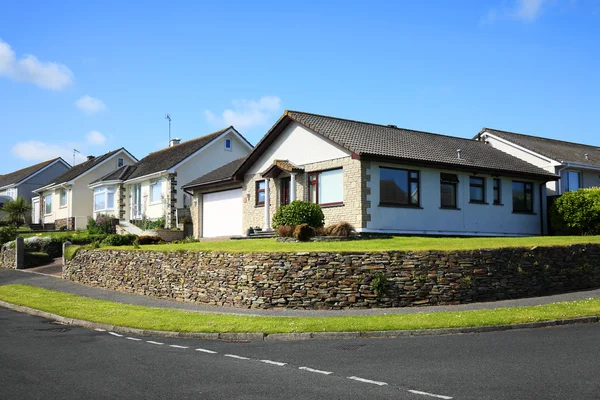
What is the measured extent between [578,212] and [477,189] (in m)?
5.27

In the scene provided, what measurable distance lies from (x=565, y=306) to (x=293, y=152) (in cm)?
1662

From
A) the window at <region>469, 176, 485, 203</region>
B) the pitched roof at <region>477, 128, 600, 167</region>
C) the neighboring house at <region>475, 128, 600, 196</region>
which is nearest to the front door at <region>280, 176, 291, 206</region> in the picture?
the window at <region>469, 176, 485, 203</region>

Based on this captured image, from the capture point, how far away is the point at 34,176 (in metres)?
68.3

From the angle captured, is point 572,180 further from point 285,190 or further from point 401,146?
point 285,190

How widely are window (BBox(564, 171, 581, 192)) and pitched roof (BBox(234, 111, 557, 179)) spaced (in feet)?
9.89

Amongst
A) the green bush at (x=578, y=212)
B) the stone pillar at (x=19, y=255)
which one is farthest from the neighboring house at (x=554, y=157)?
the stone pillar at (x=19, y=255)

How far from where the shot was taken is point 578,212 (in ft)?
100

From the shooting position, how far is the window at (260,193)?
32375 millimetres

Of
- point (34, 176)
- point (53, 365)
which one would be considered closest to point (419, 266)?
point (53, 365)

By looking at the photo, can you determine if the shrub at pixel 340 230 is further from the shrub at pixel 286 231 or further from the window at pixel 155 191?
the window at pixel 155 191

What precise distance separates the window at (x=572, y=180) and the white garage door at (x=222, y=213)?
18.7 m

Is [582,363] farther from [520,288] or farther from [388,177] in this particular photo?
[388,177]

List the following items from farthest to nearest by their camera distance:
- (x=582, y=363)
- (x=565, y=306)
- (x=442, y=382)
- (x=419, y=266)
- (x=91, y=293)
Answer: (x=91, y=293) < (x=419, y=266) < (x=565, y=306) < (x=582, y=363) < (x=442, y=382)

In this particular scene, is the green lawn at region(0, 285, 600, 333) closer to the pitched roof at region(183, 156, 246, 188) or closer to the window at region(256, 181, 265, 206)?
the window at region(256, 181, 265, 206)
